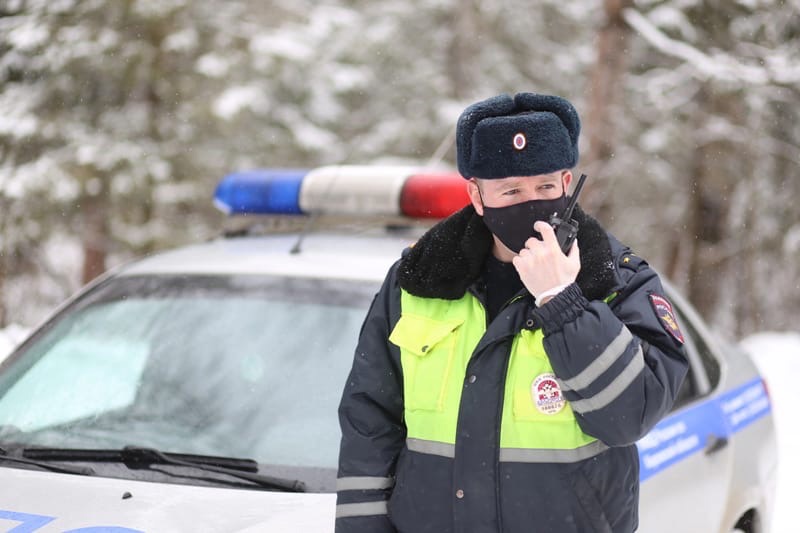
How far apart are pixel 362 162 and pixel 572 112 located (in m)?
14.8

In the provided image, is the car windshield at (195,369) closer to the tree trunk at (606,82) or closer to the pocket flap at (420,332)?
the pocket flap at (420,332)

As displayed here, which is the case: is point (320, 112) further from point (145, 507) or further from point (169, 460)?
point (145, 507)

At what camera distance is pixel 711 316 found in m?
14.5

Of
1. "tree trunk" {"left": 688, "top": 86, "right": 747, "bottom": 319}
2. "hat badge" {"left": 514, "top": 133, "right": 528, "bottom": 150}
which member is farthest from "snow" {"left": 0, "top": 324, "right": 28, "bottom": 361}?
"tree trunk" {"left": 688, "top": 86, "right": 747, "bottom": 319}

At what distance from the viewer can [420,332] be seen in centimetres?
199

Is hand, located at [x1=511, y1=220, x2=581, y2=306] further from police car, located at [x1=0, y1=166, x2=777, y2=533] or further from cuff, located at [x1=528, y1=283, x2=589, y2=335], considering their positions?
police car, located at [x1=0, y1=166, x2=777, y2=533]

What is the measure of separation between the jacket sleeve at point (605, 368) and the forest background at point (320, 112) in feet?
26.9

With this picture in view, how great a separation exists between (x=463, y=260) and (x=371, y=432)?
42 cm

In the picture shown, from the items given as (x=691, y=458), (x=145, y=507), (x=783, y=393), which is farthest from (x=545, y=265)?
(x=783, y=393)

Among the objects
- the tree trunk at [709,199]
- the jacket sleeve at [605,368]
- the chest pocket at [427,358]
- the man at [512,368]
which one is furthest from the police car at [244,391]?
the tree trunk at [709,199]

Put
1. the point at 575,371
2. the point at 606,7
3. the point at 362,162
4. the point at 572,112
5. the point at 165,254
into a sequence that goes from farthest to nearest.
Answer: the point at 362,162 < the point at 606,7 < the point at 165,254 < the point at 572,112 < the point at 575,371

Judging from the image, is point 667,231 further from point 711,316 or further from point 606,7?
point 606,7

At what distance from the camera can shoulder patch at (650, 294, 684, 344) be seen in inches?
75.5

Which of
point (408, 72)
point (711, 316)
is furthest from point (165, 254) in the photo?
point (408, 72)
